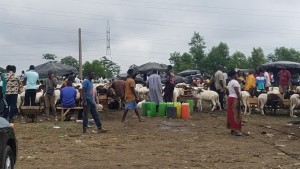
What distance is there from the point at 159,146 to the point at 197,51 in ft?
269

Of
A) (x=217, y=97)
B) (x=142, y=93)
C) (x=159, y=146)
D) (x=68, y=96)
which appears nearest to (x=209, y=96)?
(x=217, y=97)

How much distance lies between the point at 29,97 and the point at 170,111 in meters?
5.73

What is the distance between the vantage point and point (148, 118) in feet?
63.2

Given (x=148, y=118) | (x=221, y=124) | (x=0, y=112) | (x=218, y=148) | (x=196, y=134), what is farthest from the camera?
(x=148, y=118)

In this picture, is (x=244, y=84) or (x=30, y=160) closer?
(x=30, y=160)

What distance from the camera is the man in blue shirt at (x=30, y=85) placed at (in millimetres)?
18950

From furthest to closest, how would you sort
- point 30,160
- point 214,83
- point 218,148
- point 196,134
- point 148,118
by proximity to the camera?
point 214,83
point 148,118
point 196,134
point 218,148
point 30,160

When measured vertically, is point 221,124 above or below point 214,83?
below

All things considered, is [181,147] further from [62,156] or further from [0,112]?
[0,112]

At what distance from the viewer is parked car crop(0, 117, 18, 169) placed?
6.90 m

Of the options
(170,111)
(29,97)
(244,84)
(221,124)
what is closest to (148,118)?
(170,111)

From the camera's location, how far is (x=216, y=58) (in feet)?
281

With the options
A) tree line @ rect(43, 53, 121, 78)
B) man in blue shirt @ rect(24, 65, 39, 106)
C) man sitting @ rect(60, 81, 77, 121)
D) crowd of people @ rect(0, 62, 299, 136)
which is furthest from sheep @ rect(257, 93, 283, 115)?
tree line @ rect(43, 53, 121, 78)

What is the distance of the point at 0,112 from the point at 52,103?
12764 mm
